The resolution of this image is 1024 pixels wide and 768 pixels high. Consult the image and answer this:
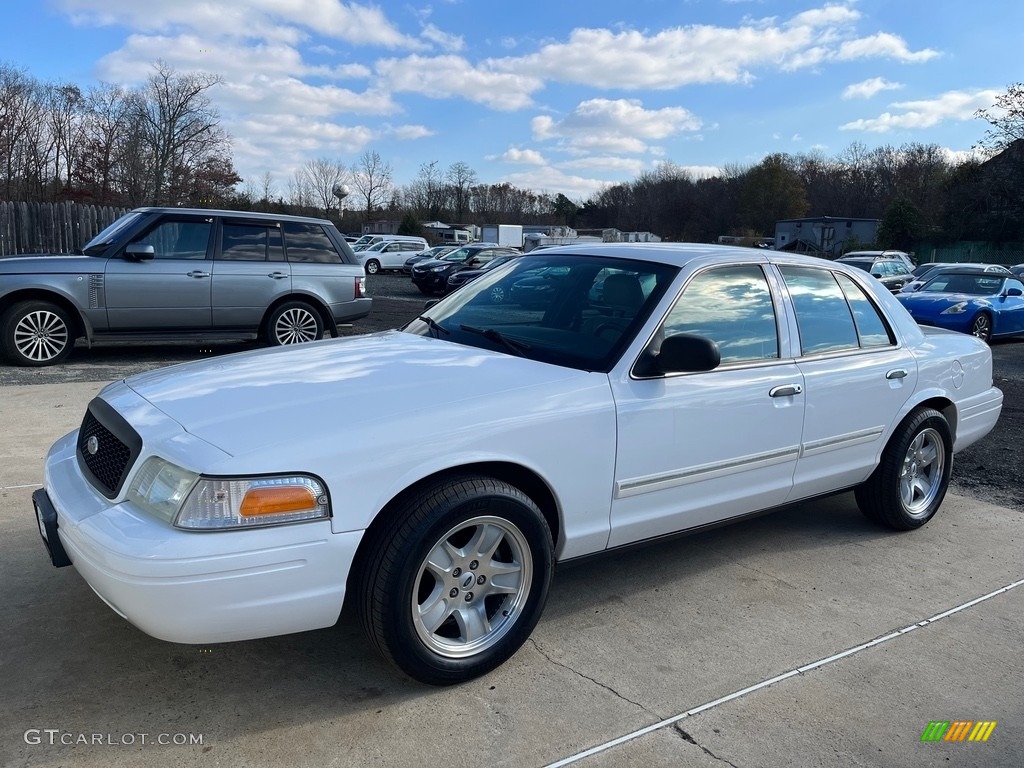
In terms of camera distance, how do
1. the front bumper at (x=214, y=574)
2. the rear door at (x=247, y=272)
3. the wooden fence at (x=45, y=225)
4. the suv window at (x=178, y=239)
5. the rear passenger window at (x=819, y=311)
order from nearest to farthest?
the front bumper at (x=214, y=574)
the rear passenger window at (x=819, y=311)
the suv window at (x=178, y=239)
the rear door at (x=247, y=272)
the wooden fence at (x=45, y=225)

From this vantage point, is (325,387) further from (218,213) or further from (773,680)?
(218,213)

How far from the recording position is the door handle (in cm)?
369

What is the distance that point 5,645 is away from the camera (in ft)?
9.86

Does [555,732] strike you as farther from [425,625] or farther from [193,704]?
[193,704]

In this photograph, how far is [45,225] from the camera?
727 inches

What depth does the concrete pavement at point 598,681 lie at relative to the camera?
8.24ft

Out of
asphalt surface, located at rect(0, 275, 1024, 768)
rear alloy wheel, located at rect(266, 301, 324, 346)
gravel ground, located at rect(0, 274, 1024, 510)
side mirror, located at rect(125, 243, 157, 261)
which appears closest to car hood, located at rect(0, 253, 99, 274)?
side mirror, located at rect(125, 243, 157, 261)

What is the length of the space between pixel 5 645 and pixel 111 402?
1.01m

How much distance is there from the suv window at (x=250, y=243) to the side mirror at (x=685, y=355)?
7.70 meters

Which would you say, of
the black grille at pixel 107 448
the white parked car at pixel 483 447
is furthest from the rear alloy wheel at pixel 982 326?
the black grille at pixel 107 448

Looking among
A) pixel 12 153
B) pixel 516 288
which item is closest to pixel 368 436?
pixel 516 288

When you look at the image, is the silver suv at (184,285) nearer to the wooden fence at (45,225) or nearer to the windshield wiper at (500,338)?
the windshield wiper at (500,338)

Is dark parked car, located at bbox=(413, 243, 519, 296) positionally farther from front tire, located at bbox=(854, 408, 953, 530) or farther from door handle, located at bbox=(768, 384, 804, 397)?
door handle, located at bbox=(768, 384, 804, 397)

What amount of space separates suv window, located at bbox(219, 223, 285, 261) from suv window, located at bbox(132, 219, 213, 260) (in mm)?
217
